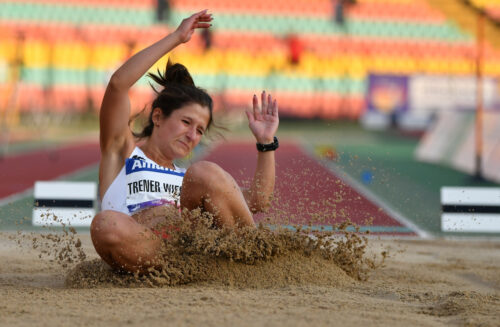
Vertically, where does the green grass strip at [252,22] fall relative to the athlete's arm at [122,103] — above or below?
above

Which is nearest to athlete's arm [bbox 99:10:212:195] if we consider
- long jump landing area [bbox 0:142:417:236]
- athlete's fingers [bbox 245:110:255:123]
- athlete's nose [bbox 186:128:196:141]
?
athlete's nose [bbox 186:128:196:141]

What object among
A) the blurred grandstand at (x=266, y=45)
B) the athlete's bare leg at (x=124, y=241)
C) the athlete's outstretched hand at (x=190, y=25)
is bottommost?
the athlete's bare leg at (x=124, y=241)

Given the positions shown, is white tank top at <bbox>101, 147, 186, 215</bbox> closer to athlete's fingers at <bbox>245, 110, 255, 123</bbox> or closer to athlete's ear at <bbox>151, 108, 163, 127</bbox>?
athlete's ear at <bbox>151, 108, 163, 127</bbox>

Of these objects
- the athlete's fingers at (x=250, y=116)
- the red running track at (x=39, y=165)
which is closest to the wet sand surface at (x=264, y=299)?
the athlete's fingers at (x=250, y=116)

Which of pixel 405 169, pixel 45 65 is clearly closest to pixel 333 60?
pixel 45 65

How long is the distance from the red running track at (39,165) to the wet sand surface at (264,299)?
5844 millimetres

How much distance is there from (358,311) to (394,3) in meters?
30.0

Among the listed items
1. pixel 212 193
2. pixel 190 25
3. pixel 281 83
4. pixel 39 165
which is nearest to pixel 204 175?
pixel 212 193

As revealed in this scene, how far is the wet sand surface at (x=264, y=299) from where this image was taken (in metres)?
2.52

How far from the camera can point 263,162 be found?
137 inches

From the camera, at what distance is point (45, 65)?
2856 centimetres

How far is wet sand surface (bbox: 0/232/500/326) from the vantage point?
2.52 meters

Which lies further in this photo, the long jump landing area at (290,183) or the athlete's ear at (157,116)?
the long jump landing area at (290,183)

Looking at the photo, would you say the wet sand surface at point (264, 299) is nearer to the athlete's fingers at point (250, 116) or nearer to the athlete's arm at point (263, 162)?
the athlete's arm at point (263, 162)
